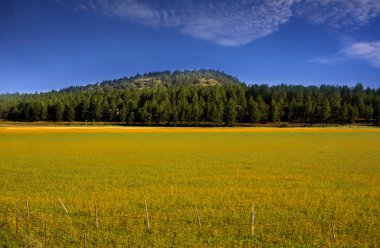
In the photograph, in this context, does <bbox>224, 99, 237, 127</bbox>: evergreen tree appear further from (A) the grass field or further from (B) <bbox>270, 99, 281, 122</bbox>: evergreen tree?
(A) the grass field

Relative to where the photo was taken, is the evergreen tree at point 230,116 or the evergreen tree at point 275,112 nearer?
the evergreen tree at point 230,116

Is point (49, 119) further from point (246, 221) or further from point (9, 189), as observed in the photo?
point (246, 221)

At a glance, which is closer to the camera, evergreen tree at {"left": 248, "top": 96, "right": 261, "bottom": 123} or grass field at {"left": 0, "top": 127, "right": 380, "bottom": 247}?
grass field at {"left": 0, "top": 127, "right": 380, "bottom": 247}

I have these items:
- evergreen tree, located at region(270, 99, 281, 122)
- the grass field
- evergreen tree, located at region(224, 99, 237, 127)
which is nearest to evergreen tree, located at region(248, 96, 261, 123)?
evergreen tree, located at region(270, 99, 281, 122)

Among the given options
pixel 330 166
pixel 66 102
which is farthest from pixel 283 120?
pixel 330 166

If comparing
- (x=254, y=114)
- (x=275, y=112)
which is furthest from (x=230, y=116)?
(x=275, y=112)

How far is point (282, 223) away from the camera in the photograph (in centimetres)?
1480

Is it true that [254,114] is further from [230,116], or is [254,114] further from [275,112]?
[230,116]

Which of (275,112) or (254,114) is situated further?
(275,112)

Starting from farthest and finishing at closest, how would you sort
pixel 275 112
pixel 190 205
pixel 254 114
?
pixel 275 112 < pixel 254 114 < pixel 190 205

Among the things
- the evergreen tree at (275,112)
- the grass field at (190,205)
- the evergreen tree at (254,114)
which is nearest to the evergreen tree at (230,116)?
the evergreen tree at (254,114)

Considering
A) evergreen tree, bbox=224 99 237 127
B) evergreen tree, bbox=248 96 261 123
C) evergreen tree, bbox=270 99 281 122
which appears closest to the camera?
evergreen tree, bbox=224 99 237 127

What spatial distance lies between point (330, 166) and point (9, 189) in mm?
29513

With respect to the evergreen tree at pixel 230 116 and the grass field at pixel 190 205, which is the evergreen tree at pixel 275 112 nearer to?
the evergreen tree at pixel 230 116
